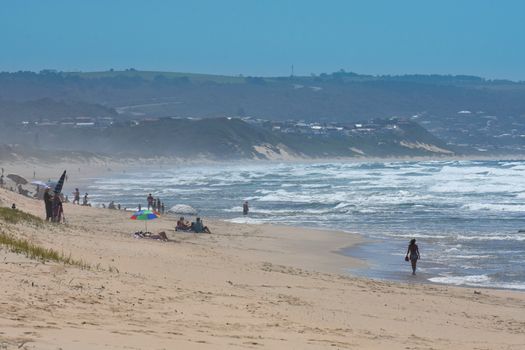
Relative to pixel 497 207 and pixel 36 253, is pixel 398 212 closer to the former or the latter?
pixel 497 207

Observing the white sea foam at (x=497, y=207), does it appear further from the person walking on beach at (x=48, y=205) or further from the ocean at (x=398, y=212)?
the person walking on beach at (x=48, y=205)

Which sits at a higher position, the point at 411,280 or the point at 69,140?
the point at 69,140

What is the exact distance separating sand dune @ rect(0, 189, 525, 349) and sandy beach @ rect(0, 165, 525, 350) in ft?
0.06

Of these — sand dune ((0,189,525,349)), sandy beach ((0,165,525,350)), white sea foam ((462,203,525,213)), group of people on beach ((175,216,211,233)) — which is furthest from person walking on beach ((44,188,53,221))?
white sea foam ((462,203,525,213))

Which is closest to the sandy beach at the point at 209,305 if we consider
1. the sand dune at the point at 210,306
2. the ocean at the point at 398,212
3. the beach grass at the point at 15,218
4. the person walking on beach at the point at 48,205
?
the sand dune at the point at 210,306

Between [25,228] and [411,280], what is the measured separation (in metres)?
7.58

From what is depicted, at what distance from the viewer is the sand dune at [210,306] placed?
8.91m

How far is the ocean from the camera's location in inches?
853

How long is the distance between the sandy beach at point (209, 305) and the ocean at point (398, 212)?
3.63 metres

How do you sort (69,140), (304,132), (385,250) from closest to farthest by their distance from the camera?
1. (385,250)
2. (69,140)
3. (304,132)

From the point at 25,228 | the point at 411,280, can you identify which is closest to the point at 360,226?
the point at 411,280

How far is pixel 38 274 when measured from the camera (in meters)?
11.3

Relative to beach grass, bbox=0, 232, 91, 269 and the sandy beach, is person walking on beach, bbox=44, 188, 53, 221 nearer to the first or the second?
the sandy beach

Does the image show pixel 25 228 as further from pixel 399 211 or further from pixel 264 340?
pixel 399 211
